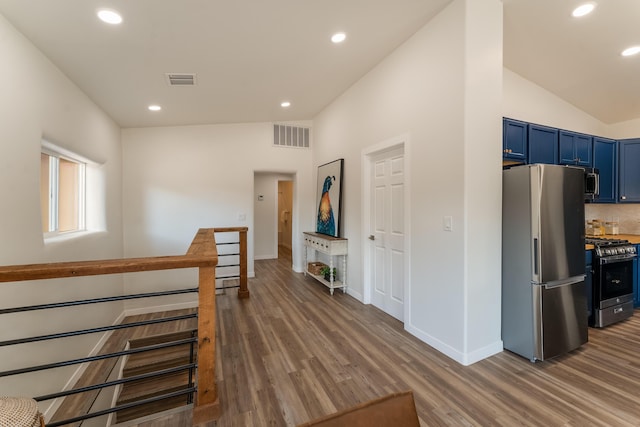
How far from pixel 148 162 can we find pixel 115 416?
3.54 metres

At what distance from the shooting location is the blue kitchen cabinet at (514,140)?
2920 millimetres

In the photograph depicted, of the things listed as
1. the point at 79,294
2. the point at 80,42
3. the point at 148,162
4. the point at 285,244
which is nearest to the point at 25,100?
the point at 80,42

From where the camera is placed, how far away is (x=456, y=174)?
2430 millimetres

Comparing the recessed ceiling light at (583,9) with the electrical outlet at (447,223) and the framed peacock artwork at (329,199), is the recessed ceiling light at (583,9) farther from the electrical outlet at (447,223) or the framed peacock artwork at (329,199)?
the framed peacock artwork at (329,199)

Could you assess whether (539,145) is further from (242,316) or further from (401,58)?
(242,316)

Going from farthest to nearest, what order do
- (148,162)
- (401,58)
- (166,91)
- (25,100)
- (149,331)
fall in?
(148,162) → (149,331) → (166,91) → (401,58) → (25,100)

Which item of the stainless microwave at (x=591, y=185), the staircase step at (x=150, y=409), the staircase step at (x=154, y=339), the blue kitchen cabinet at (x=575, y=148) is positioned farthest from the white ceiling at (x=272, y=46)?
the staircase step at (x=150, y=409)

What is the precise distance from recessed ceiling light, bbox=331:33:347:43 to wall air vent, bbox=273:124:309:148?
2827 mm

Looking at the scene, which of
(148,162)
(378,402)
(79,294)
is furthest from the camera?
(148,162)

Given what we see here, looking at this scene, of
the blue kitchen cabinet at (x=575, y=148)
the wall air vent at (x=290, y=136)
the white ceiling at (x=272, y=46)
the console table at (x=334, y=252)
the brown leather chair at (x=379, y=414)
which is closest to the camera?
the brown leather chair at (x=379, y=414)

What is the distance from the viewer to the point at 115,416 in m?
3.10

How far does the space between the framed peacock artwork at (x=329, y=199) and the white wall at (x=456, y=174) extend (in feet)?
5.51

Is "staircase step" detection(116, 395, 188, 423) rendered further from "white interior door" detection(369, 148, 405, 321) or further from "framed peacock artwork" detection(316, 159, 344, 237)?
"framed peacock artwork" detection(316, 159, 344, 237)

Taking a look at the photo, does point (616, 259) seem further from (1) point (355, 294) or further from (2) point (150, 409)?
(2) point (150, 409)
